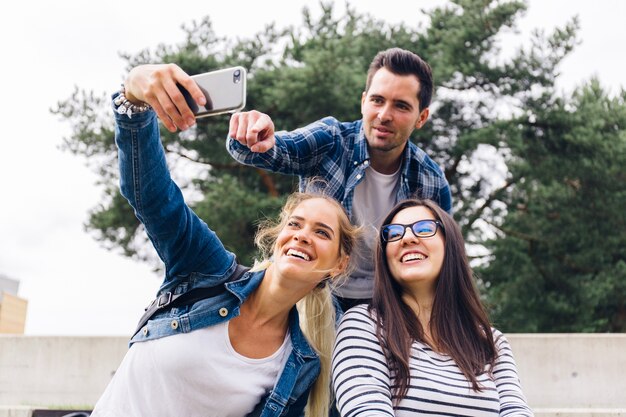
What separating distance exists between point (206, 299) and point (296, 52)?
33.2 feet

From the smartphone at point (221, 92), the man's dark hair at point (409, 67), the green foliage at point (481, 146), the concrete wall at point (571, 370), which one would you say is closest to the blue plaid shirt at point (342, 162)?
the man's dark hair at point (409, 67)

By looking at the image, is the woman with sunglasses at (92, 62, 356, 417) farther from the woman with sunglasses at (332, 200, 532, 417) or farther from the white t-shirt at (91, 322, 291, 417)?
the woman with sunglasses at (332, 200, 532, 417)

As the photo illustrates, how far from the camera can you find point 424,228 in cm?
229

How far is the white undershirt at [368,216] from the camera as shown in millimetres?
2613

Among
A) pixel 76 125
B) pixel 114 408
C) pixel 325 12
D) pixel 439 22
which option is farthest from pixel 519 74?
pixel 114 408

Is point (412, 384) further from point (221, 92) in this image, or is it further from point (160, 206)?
point (221, 92)

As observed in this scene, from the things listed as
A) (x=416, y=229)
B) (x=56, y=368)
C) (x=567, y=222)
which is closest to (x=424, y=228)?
(x=416, y=229)

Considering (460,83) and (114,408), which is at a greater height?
(460,83)

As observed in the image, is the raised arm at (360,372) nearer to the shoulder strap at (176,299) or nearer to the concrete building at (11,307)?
the shoulder strap at (176,299)

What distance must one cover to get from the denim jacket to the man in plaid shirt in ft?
1.66

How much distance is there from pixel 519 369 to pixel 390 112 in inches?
158

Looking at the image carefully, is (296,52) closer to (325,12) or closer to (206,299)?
(325,12)

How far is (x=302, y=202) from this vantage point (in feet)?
7.92

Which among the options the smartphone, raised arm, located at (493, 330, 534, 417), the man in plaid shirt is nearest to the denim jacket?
the smartphone
